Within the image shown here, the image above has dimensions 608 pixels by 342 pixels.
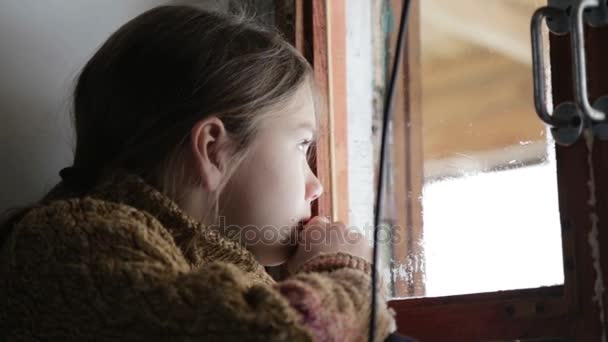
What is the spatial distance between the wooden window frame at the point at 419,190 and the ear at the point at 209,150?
0.77 ft

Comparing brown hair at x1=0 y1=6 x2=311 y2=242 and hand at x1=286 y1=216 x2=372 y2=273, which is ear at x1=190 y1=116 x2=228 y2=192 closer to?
brown hair at x1=0 y1=6 x2=311 y2=242

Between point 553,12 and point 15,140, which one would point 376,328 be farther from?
point 15,140

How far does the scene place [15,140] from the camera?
4.16 ft

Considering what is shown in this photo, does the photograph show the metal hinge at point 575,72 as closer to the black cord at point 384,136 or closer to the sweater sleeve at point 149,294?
the black cord at point 384,136

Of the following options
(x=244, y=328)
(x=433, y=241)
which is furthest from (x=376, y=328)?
(x=433, y=241)

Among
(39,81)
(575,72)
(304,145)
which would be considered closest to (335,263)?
(304,145)

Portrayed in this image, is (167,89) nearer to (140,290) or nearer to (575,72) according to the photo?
(140,290)

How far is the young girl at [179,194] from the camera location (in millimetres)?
941

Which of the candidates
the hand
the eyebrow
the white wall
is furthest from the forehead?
the white wall

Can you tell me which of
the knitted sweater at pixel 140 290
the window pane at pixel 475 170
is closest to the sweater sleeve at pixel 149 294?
the knitted sweater at pixel 140 290

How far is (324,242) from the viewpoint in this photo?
114cm

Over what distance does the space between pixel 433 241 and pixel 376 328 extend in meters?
0.28

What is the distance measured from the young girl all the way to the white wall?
100 millimetres

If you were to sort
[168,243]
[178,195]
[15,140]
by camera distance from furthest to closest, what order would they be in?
[15,140] → [178,195] → [168,243]
